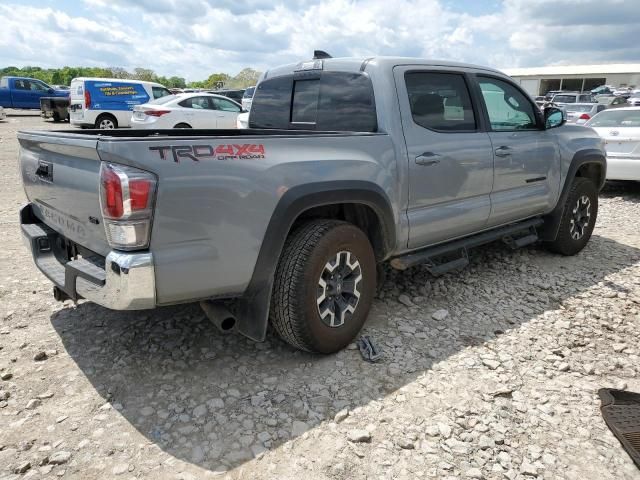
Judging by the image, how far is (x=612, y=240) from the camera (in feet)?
20.2

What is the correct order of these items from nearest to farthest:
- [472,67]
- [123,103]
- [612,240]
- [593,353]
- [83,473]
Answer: [83,473] → [593,353] → [472,67] → [612,240] → [123,103]

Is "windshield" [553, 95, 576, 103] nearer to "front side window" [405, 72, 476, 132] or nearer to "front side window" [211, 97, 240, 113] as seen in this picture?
"front side window" [211, 97, 240, 113]

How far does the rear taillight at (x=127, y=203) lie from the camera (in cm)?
237

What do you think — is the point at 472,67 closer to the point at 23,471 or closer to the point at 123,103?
the point at 23,471

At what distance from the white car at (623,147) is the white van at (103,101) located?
14.0 metres

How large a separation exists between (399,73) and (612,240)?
13.3ft

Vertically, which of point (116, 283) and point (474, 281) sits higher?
point (116, 283)

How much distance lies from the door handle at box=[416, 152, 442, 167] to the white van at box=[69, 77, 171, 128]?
50.4 feet

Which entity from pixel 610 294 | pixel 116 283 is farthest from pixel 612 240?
pixel 116 283

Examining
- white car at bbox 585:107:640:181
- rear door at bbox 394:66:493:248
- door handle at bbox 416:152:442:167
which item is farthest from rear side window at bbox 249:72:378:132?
white car at bbox 585:107:640:181

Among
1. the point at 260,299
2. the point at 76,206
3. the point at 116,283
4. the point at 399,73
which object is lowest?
the point at 260,299

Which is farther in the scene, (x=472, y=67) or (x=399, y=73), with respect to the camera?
(x=472, y=67)

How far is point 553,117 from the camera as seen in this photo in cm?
485

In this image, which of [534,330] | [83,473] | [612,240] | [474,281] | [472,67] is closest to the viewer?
[83,473]
